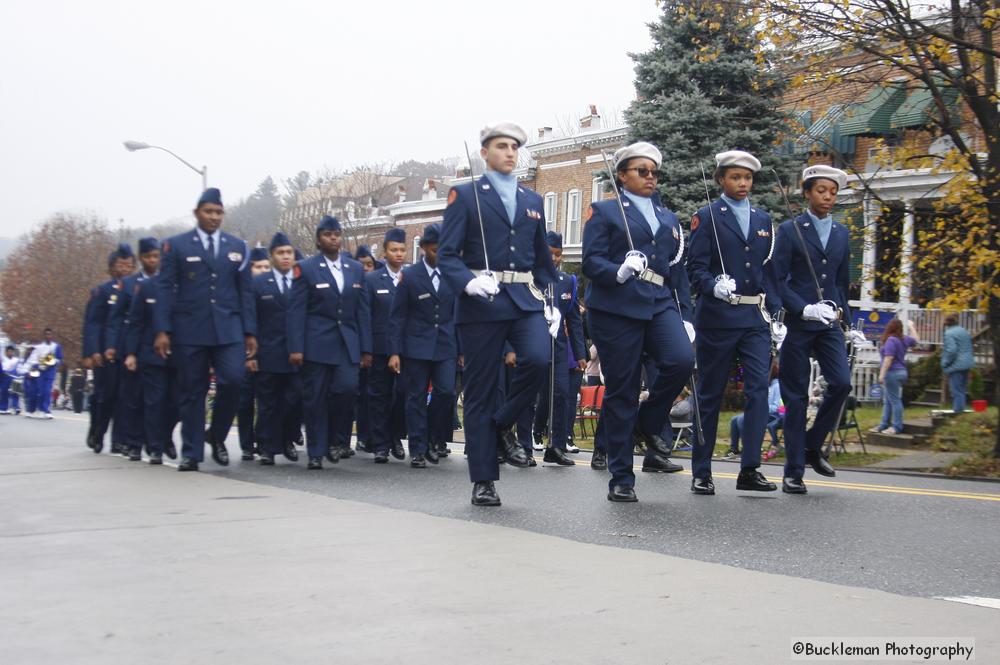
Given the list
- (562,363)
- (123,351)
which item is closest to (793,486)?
(562,363)

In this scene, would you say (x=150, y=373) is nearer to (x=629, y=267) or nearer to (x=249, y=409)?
(x=249, y=409)

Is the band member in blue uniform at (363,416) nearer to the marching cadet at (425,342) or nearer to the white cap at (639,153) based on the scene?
the marching cadet at (425,342)

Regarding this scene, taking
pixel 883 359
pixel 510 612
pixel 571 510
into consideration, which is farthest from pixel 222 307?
pixel 883 359

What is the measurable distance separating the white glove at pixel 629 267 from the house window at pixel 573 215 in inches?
1486

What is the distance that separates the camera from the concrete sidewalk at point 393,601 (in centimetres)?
385

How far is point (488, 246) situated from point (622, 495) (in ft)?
5.97

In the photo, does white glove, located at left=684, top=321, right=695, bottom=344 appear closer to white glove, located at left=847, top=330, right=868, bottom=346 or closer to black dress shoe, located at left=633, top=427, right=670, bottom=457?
black dress shoe, located at left=633, top=427, right=670, bottom=457

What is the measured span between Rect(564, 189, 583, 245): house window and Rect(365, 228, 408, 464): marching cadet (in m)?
32.7

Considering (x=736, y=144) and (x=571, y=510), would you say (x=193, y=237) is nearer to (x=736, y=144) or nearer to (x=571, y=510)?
(x=571, y=510)

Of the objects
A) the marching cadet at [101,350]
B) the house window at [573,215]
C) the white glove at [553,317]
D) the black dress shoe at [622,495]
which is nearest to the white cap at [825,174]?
the white glove at [553,317]

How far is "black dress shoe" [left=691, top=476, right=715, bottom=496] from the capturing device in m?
8.32

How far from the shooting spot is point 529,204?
7922 millimetres

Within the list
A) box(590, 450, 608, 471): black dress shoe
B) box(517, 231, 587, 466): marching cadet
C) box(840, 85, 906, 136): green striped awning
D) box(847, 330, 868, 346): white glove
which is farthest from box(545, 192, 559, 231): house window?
box(847, 330, 868, 346): white glove

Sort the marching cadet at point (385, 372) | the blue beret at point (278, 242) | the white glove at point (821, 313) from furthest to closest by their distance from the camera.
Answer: the blue beret at point (278, 242)
the marching cadet at point (385, 372)
the white glove at point (821, 313)
